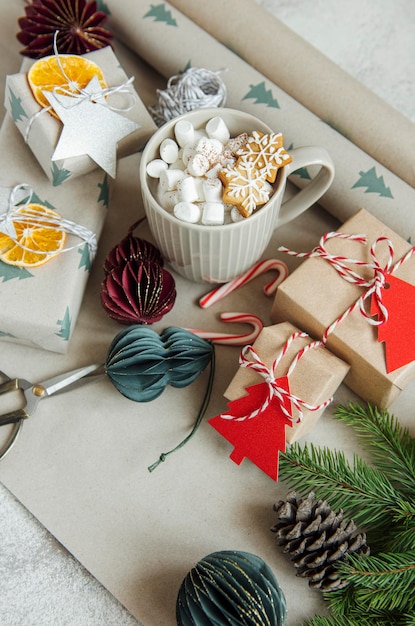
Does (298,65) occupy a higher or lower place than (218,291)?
higher

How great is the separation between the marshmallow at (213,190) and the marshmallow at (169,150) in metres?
0.05

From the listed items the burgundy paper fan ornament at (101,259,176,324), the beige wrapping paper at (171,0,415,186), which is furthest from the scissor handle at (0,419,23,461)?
the beige wrapping paper at (171,0,415,186)

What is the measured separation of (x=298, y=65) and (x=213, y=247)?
0.32m

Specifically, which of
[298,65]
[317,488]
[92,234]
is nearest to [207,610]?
[317,488]

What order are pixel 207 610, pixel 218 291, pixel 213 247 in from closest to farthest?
pixel 207 610
pixel 213 247
pixel 218 291

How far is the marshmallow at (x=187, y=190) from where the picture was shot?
2.31 feet

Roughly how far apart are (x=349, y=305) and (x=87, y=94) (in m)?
0.40

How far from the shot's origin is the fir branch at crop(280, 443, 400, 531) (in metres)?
0.70

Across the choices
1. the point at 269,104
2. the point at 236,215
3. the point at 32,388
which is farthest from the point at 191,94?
the point at 32,388

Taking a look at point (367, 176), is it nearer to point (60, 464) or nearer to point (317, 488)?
point (317, 488)

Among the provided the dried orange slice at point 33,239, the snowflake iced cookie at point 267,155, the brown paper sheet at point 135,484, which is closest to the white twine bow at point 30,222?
the dried orange slice at point 33,239

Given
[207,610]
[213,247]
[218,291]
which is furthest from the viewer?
[218,291]

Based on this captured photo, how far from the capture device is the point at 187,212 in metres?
0.70

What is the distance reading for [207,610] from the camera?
629 millimetres
